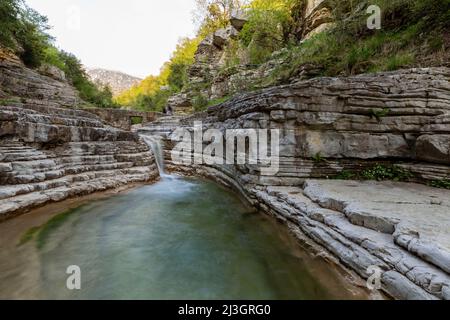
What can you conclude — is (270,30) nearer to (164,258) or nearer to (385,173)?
(385,173)

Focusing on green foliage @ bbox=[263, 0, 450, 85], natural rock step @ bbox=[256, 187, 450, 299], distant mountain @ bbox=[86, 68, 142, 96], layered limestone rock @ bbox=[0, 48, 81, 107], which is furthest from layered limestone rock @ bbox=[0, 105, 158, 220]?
distant mountain @ bbox=[86, 68, 142, 96]

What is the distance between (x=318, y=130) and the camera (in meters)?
6.02

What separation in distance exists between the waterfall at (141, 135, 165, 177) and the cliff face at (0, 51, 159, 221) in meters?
0.62

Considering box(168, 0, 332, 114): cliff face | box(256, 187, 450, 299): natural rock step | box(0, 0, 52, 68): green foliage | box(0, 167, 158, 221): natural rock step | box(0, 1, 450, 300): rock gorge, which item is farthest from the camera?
box(168, 0, 332, 114): cliff face

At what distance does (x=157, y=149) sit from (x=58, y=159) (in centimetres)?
471

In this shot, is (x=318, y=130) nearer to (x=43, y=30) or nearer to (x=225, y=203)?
(x=225, y=203)

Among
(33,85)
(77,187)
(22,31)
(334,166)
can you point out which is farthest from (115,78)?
(334,166)

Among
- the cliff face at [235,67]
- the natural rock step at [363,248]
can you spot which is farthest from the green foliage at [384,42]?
the natural rock step at [363,248]

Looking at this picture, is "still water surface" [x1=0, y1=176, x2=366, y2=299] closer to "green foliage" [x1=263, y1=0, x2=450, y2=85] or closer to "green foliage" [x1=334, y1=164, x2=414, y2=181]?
"green foliage" [x1=334, y1=164, x2=414, y2=181]

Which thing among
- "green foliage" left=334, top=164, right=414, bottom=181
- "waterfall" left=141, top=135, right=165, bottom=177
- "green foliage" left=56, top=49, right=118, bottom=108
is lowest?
"green foliage" left=334, top=164, right=414, bottom=181

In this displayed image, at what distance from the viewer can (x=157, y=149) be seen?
1121cm

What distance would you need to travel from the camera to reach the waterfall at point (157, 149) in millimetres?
10695

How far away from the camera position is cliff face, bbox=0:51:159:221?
539 centimetres

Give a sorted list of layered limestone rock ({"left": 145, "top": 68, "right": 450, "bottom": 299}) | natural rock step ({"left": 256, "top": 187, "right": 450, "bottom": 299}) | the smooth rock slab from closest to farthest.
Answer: natural rock step ({"left": 256, "top": 187, "right": 450, "bottom": 299}) → the smooth rock slab → layered limestone rock ({"left": 145, "top": 68, "right": 450, "bottom": 299})
